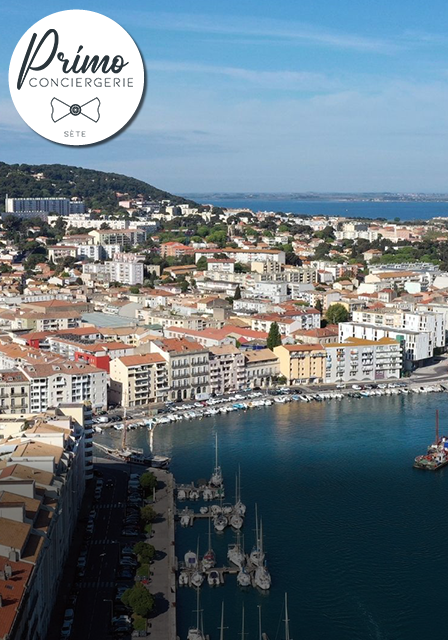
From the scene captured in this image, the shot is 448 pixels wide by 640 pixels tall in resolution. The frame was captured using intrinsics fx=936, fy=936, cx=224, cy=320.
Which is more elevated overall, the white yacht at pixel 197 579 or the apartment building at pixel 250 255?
the apartment building at pixel 250 255

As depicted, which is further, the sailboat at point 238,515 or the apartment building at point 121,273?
the apartment building at point 121,273

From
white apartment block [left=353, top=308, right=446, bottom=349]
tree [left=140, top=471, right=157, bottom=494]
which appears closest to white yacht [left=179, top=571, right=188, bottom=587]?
tree [left=140, top=471, right=157, bottom=494]

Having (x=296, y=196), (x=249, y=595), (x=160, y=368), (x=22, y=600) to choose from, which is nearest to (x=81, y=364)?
(x=160, y=368)

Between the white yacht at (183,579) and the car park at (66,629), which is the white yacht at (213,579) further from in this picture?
the car park at (66,629)

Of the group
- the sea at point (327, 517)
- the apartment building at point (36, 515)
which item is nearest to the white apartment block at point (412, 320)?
the sea at point (327, 517)

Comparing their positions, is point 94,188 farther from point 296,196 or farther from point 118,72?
point 296,196

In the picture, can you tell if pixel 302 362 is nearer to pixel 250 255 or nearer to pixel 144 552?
pixel 144 552
